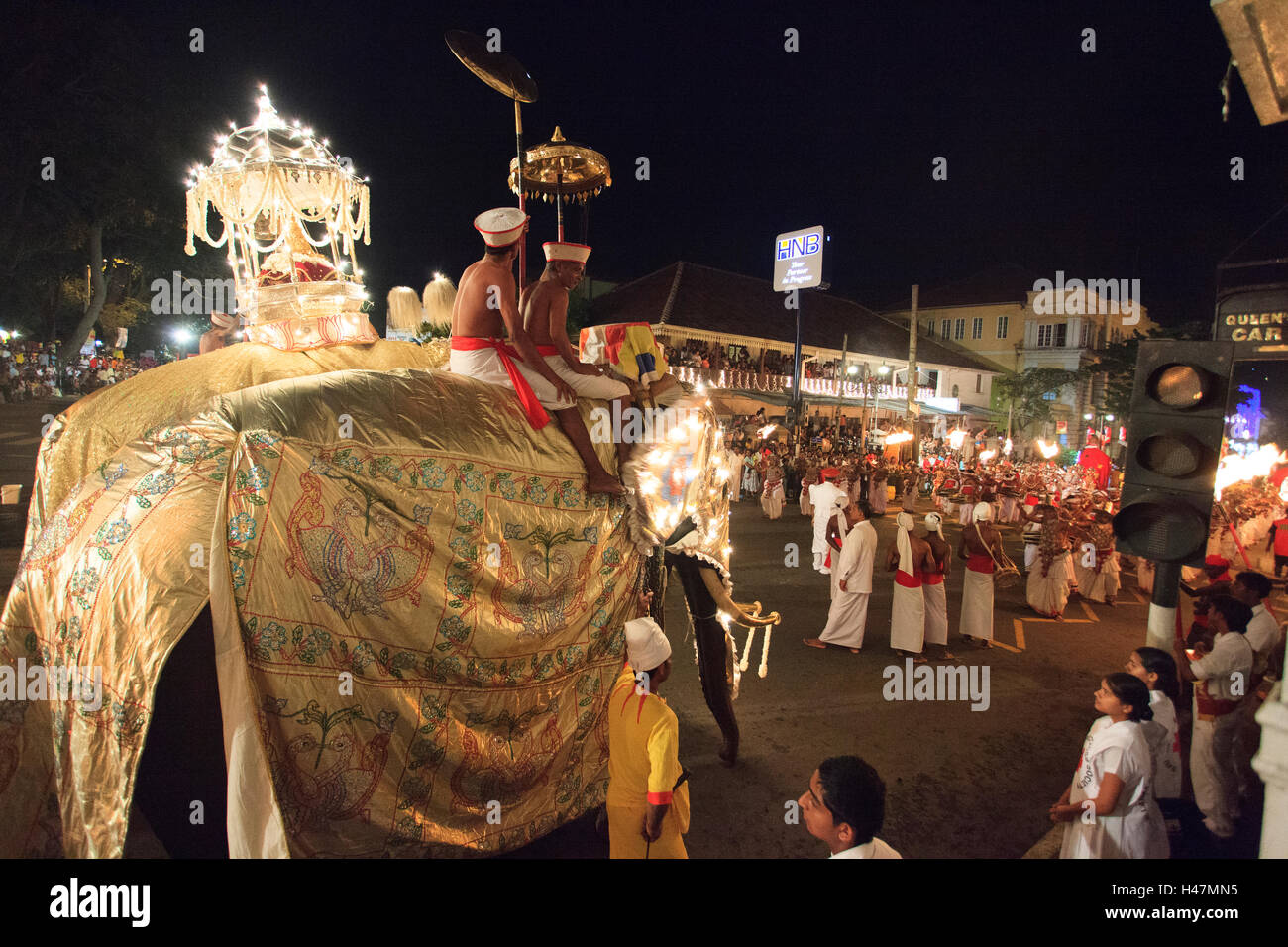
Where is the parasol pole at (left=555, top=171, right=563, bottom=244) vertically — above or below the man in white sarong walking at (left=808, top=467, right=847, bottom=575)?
above

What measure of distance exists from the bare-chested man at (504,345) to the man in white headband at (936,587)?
502 centimetres

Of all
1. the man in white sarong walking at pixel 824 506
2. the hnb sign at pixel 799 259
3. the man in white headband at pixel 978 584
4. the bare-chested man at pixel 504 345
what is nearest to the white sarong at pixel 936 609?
the man in white headband at pixel 978 584

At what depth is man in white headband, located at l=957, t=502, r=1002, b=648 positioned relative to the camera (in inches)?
295

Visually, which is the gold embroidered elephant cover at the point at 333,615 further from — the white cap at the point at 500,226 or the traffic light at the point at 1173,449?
the traffic light at the point at 1173,449

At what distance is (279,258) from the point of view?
4.58 meters

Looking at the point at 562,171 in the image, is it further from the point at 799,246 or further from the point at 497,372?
the point at 799,246

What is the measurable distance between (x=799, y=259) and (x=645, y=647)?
1006 inches

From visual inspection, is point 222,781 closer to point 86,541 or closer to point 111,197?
point 86,541

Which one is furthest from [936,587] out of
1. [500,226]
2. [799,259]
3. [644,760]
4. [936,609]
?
[799,259]

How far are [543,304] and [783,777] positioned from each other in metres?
3.48

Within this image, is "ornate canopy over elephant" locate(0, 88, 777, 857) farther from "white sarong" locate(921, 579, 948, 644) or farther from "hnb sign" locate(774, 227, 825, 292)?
"hnb sign" locate(774, 227, 825, 292)

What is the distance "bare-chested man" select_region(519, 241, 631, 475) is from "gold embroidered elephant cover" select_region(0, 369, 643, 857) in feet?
1.28

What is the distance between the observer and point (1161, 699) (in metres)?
3.65

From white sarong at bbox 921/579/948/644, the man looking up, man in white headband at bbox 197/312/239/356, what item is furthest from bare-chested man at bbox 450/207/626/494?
white sarong at bbox 921/579/948/644
